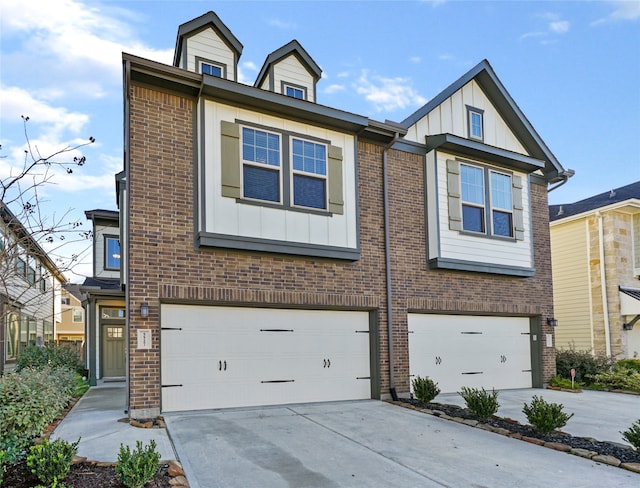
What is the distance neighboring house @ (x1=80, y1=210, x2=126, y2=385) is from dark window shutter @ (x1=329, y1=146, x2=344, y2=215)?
7730 mm

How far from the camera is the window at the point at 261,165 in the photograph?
31.6 ft

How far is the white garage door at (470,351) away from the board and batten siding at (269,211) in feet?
9.54

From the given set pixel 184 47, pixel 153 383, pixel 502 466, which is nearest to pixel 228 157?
pixel 184 47

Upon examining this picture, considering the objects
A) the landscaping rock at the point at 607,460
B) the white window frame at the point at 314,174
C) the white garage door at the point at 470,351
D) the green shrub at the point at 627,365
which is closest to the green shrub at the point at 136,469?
the landscaping rock at the point at 607,460

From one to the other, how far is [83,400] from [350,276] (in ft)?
20.2

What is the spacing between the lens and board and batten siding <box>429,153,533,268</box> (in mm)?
11875

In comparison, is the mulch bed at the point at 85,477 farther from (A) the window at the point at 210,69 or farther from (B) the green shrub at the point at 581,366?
(B) the green shrub at the point at 581,366

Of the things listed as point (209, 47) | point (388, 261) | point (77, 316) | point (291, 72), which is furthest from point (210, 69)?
point (77, 316)

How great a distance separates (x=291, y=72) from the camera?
37.7 ft

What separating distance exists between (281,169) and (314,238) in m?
1.50

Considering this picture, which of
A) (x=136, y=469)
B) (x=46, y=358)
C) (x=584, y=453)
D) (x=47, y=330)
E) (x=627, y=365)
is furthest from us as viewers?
(x=47, y=330)

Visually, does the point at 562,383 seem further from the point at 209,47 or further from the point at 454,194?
the point at 209,47

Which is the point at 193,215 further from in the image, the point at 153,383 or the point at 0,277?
the point at 0,277

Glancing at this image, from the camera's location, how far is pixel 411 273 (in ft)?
37.9
